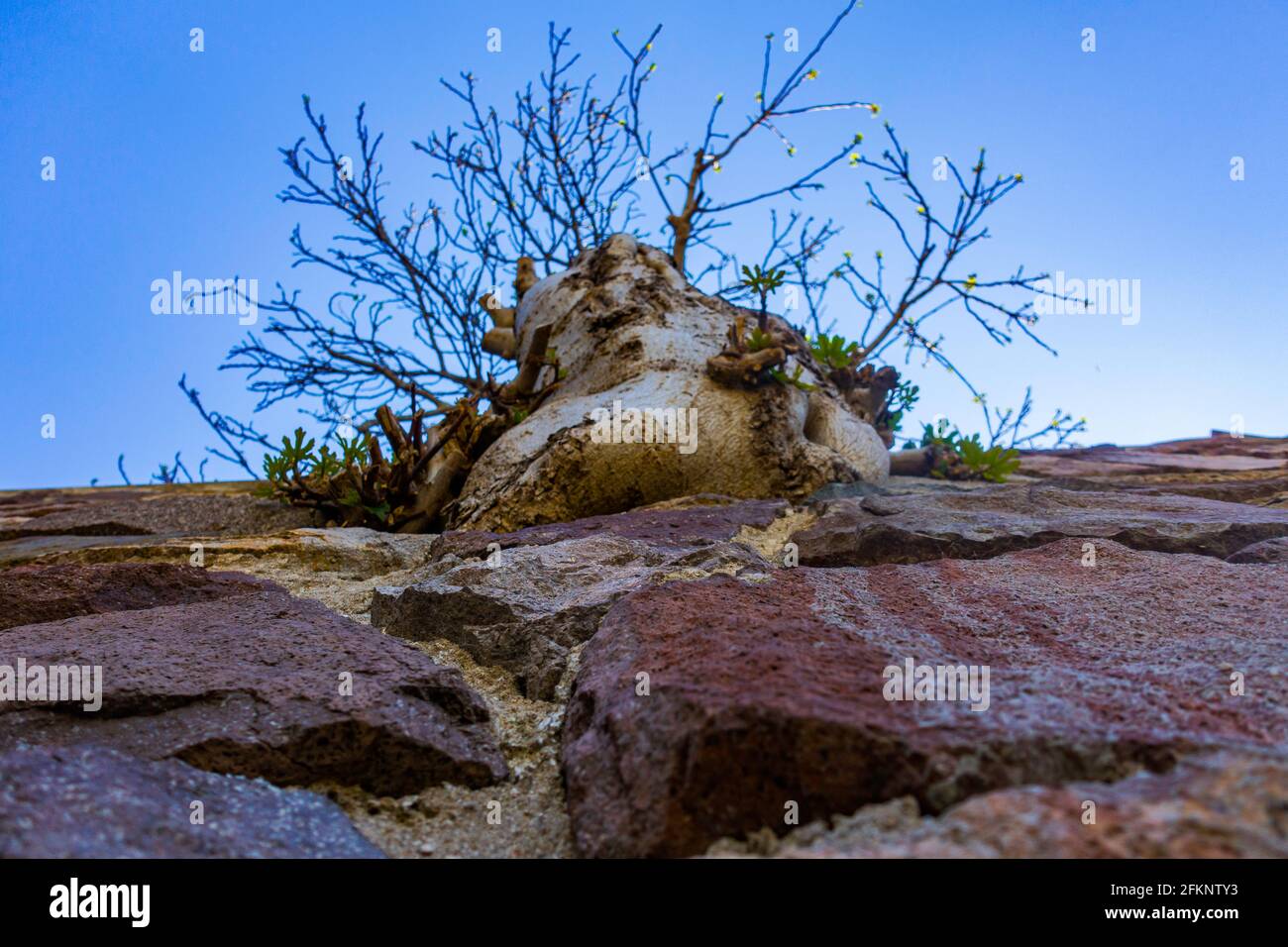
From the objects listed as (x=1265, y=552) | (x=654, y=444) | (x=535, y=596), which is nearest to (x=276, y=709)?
(x=535, y=596)

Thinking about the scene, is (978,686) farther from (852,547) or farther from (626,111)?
(626,111)

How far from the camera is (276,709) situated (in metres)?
1.38

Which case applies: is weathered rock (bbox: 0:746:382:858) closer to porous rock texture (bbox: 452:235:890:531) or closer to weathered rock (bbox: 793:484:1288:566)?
weathered rock (bbox: 793:484:1288:566)

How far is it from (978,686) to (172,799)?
3.58 feet

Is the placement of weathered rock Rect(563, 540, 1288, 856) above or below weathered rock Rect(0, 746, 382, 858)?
above

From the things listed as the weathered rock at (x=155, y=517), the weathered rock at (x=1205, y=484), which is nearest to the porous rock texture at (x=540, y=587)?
the weathered rock at (x=155, y=517)

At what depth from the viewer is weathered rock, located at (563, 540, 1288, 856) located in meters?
1.02

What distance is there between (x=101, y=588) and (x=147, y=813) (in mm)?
1429

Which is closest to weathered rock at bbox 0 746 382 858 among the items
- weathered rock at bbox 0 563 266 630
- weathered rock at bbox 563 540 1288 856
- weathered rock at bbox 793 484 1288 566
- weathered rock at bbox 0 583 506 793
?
weathered rock at bbox 0 583 506 793

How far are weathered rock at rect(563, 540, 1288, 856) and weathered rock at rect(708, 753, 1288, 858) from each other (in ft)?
0.14

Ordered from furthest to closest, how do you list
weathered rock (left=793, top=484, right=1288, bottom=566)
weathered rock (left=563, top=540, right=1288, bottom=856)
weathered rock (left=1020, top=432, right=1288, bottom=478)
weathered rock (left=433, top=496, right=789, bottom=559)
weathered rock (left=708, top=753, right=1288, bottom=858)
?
1. weathered rock (left=1020, top=432, right=1288, bottom=478)
2. weathered rock (left=433, top=496, right=789, bottom=559)
3. weathered rock (left=793, top=484, right=1288, bottom=566)
4. weathered rock (left=563, top=540, right=1288, bottom=856)
5. weathered rock (left=708, top=753, right=1288, bottom=858)

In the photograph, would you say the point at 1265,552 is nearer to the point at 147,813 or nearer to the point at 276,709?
the point at 276,709

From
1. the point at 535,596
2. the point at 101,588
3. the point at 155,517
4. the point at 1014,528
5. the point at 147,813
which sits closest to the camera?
the point at 147,813
